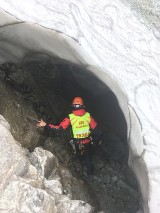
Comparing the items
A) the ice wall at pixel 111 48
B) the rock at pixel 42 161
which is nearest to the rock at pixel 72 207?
the rock at pixel 42 161

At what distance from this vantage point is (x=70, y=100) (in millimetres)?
7086

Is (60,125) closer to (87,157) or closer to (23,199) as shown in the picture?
(87,157)

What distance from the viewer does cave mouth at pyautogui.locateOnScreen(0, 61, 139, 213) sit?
6.05 metres

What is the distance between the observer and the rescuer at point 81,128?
5529 millimetres

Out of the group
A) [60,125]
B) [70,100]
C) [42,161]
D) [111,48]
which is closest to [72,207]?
[42,161]

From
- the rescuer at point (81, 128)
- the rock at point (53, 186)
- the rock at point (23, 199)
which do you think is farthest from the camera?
the rescuer at point (81, 128)

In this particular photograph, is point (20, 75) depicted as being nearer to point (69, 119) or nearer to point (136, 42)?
point (69, 119)

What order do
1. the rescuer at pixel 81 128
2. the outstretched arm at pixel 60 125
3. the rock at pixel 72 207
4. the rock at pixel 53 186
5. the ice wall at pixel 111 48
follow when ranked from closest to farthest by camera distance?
the rock at pixel 72 207 → the rock at pixel 53 186 → the ice wall at pixel 111 48 → the outstretched arm at pixel 60 125 → the rescuer at pixel 81 128

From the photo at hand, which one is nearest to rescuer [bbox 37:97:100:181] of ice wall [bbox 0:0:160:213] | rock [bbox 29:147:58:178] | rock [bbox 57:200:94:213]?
rock [bbox 29:147:58:178]

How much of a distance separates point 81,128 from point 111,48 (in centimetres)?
129

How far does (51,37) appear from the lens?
4793 mm

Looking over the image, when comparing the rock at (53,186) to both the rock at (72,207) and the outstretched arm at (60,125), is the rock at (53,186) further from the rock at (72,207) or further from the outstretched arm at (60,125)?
the outstretched arm at (60,125)

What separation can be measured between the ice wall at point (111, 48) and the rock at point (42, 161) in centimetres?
109

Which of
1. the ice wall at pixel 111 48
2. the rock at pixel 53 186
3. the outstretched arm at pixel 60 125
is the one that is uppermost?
the ice wall at pixel 111 48
